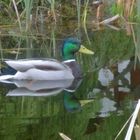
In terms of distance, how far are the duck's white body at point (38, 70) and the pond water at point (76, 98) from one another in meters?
0.11

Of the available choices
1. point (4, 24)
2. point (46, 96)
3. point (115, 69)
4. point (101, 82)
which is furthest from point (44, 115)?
point (4, 24)

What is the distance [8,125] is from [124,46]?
4.75 meters

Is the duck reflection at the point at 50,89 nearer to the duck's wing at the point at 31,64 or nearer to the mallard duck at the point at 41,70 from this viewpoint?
the mallard duck at the point at 41,70

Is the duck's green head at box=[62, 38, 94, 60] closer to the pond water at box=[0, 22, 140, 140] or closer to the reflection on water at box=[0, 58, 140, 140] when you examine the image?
the pond water at box=[0, 22, 140, 140]

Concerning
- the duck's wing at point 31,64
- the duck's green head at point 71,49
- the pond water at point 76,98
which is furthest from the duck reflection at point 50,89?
the duck's green head at point 71,49

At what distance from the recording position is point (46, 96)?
7.12 meters

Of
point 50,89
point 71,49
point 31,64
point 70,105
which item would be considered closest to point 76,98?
point 70,105

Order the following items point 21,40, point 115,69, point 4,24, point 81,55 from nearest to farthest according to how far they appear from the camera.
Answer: point 115,69 → point 81,55 → point 21,40 → point 4,24

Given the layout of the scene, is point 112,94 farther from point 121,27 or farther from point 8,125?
point 121,27

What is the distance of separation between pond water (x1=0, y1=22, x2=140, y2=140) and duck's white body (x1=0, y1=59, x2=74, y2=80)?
11 cm

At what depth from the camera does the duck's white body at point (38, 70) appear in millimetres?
8141

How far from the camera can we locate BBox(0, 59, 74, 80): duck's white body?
814 cm

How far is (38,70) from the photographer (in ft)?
27.0

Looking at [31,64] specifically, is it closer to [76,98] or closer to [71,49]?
[71,49]
